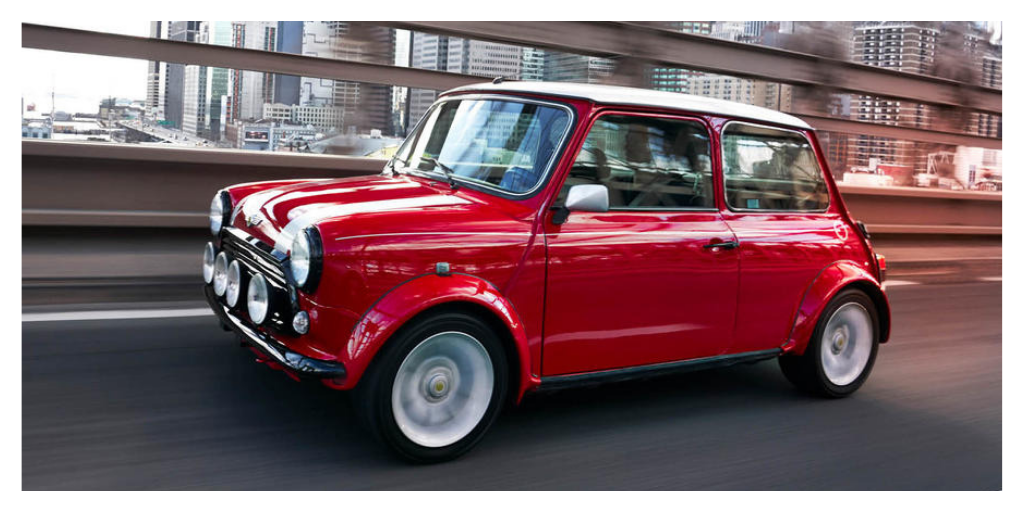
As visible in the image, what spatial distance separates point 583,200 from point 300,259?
1.23m

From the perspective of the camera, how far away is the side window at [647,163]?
4.32 metres

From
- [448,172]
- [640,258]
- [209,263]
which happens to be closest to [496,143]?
[448,172]

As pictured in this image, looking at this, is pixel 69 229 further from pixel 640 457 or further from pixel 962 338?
pixel 962 338

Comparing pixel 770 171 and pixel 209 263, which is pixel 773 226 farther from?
pixel 209 263

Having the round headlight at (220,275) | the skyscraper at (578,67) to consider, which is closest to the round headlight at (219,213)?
the round headlight at (220,275)

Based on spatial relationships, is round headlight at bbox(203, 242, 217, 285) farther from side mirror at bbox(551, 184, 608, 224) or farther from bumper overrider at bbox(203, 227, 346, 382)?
side mirror at bbox(551, 184, 608, 224)

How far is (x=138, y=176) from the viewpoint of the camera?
6.49 metres

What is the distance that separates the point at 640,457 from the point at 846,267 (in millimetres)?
1893

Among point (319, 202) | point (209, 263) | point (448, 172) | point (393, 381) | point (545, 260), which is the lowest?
point (393, 381)

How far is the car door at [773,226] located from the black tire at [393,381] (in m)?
1.51

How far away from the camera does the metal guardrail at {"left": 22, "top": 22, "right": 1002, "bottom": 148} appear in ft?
21.3

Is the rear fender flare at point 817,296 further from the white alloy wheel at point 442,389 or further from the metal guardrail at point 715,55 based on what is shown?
the metal guardrail at point 715,55

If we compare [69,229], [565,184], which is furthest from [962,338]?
[69,229]

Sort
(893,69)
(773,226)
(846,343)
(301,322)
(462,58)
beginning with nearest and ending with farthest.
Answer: (301,322) → (773,226) → (846,343) → (462,58) → (893,69)
